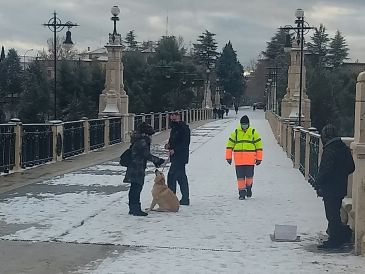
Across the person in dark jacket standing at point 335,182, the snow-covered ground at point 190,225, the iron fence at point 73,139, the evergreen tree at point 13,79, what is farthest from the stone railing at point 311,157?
the evergreen tree at point 13,79

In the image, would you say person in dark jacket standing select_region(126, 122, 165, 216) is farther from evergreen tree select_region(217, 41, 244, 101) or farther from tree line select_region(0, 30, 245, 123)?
evergreen tree select_region(217, 41, 244, 101)

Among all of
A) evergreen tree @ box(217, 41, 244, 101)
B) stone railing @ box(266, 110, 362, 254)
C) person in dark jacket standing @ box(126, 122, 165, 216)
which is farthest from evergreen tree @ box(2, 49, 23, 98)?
evergreen tree @ box(217, 41, 244, 101)

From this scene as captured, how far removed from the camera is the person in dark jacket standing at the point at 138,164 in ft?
33.4

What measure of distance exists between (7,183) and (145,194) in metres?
3.22

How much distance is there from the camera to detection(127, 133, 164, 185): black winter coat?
1025 centimetres

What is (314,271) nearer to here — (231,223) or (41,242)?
(231,223)

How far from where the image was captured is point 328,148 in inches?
324

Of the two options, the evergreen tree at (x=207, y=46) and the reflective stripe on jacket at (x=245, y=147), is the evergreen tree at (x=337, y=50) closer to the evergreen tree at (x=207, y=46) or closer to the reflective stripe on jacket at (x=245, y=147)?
the evergreen tree at (x=207, y=46)

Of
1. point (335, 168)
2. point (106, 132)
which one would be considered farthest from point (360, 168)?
point (106, 132)

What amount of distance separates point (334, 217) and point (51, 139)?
1136 cm

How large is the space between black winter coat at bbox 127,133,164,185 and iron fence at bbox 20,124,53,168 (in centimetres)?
640

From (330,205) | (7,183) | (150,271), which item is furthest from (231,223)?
(7,183)

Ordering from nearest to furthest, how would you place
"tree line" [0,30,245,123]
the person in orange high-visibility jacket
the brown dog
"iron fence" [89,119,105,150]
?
1. the brown dog
2. the person in orange high-visibility jacket
3. "iron fence" [89,119,105,150]
4. "tree line" [0,30,245,123]

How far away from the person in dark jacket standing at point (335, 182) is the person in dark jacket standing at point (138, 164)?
120 inches
